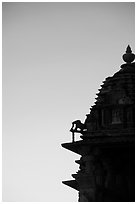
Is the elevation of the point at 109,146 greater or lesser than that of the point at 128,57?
lesser

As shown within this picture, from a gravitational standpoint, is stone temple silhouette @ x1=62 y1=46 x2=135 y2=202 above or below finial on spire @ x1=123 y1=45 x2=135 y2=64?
below

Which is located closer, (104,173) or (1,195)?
(1,195)

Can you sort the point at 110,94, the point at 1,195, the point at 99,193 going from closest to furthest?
the point at 1,195, the point at 99,193, the point at 110,94

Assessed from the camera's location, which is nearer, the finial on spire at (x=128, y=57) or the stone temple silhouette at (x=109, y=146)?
the stone temple silhouette at (x=109, y=146)

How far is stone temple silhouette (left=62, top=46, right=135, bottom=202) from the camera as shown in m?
21.7

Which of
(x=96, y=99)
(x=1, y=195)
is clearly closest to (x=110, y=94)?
(x=96, y=99)

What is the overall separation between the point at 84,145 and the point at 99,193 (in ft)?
5.75

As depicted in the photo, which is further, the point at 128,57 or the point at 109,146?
the point at 128,57

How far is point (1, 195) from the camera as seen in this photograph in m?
16.2

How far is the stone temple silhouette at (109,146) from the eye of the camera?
21688 millimetres

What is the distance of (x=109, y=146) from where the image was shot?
862 inches

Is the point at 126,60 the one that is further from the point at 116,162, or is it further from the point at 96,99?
the point at 116,162

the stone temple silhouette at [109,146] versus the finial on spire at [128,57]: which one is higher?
the finial on spire at [128,57]

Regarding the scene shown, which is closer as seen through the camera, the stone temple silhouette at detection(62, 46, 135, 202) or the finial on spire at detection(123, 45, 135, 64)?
the stone temple silhouette at detection(62, 46, 135, 202)
